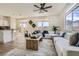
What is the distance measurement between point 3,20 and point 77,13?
463 cm

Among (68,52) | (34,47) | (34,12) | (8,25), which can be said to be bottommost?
(34,47)

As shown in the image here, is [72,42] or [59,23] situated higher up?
[59,23]

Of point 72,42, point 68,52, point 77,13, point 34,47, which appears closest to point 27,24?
point 34,47

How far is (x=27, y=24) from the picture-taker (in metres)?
5.30

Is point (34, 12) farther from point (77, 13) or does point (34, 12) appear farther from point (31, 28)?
point (77, 13)

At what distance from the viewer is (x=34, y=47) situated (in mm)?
4621

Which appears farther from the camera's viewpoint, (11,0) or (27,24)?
(27,24)

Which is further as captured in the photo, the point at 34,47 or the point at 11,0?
the point at 34,47

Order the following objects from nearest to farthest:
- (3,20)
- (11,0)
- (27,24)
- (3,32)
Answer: (11,0) < (27,24) < (3,32) < (3,20)

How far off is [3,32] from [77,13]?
4.14 metres

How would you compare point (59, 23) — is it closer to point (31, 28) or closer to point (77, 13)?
point (31, 28)

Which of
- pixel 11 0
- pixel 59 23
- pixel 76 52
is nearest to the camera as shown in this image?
pixel 11 0

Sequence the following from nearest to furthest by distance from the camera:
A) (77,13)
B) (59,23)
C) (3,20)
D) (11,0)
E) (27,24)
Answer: (11,0) → (77,13) → (27,24) → (3,20) → (59,23)

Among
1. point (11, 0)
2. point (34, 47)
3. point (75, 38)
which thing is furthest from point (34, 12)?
point (11, 0)
